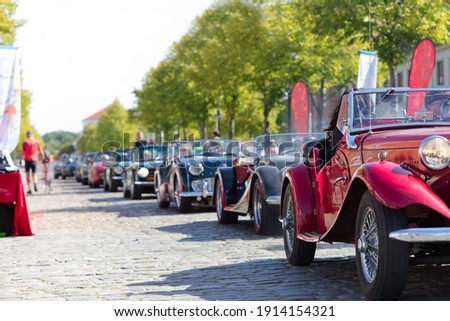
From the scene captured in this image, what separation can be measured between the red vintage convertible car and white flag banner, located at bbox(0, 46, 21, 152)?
22.7 feet

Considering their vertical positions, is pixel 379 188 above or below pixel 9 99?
below

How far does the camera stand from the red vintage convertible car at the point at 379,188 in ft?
20.1

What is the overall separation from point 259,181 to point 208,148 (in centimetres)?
663

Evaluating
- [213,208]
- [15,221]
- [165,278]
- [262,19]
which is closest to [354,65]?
[262,19]

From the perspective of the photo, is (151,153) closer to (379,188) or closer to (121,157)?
(121,157)

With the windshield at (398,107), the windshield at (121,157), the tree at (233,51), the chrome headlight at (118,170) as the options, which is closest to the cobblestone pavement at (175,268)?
the windshield at (398,107)

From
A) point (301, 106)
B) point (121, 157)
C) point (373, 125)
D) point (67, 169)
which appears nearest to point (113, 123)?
point (67, 169)

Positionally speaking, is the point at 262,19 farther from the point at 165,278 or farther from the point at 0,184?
the point at 165,278

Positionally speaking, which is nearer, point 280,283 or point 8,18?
point 280,283

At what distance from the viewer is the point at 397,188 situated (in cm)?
619

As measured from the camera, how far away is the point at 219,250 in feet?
35.4

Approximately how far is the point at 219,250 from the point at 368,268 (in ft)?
14.1

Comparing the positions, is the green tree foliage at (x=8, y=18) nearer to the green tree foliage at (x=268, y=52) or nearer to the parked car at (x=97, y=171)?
the parked car at (x=97, y=171)

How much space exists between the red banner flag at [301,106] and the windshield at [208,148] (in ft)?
21.4
